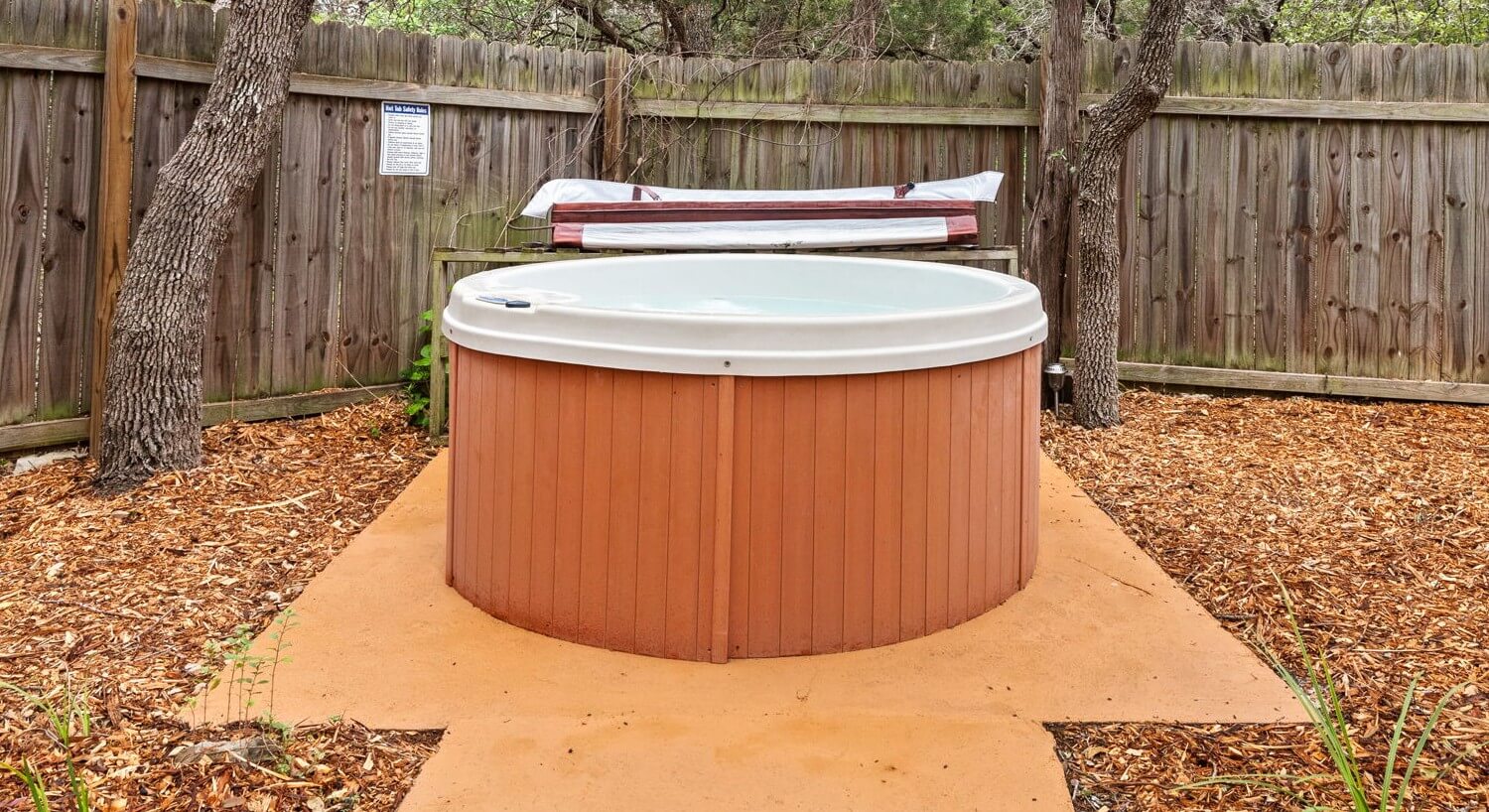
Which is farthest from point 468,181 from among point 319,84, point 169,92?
point 169,92

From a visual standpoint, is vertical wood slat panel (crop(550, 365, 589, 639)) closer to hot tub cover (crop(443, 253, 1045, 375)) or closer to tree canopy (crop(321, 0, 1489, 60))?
hot tub cover (crop(443, 253, 1045, 375))

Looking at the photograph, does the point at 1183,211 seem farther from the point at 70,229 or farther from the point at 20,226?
the point at 20,226

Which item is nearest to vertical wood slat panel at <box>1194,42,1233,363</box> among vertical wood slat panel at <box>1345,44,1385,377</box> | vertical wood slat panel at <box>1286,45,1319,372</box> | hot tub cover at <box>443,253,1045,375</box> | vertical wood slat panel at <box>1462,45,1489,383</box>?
vertical wood slat panel at <box>1286,45,1319,372</box>

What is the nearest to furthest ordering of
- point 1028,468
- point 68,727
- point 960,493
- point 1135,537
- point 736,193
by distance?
point 68,727 < point 960,493 < point 1028,468 < point 1135,537 < point 736,193

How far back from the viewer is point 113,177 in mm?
4082

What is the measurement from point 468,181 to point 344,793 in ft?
12.4

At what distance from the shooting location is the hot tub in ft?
8.50

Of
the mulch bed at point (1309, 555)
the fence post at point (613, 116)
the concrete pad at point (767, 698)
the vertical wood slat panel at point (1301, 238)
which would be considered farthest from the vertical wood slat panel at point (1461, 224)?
the fence post at point (613, 116)

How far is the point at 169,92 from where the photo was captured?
14.2 feet

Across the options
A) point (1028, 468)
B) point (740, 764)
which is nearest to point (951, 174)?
point (1028, 468)

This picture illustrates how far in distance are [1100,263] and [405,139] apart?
10.2ft

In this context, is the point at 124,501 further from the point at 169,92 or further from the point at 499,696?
the point at 499,696

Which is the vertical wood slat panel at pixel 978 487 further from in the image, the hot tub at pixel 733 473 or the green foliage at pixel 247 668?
the green foliage at pixel 247 668

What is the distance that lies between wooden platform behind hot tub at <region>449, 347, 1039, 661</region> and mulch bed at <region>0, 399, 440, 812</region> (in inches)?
23.1
